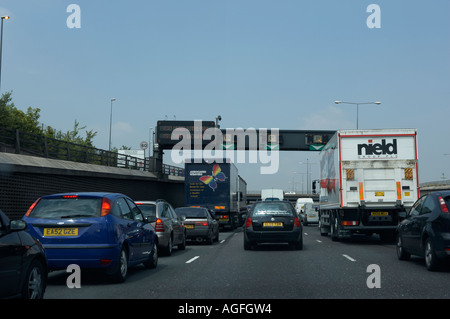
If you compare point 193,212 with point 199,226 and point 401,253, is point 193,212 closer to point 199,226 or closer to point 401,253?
point 199,226

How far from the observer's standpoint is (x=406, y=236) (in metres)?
12.8

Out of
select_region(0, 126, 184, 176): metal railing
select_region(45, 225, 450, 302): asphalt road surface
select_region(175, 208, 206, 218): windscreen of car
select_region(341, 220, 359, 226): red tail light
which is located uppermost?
select_region(0, 126, 184, 176): metal railing

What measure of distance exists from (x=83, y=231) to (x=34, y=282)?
219 cm

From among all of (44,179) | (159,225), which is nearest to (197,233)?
(159,225)

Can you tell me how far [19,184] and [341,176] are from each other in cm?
1089

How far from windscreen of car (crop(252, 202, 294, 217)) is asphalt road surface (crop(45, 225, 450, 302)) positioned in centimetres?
251

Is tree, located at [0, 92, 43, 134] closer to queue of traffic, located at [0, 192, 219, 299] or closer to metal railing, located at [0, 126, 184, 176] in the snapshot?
metal railing, located at [0, 126, 184, 176]

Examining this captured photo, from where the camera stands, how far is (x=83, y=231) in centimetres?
930

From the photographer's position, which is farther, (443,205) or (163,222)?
(163,222)

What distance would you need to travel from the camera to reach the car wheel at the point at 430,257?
1081 centimetres

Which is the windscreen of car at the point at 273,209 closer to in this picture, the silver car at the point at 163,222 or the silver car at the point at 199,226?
the silver car at the point at 163,222

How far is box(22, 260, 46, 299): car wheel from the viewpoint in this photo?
6.83m

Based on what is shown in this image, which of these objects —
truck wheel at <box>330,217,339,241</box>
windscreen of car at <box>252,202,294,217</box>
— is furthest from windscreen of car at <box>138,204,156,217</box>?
truck wheel at <box>330,217,339,241</box>

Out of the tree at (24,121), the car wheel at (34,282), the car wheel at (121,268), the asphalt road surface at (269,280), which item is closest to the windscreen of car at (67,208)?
the car wheel at (121,268)
